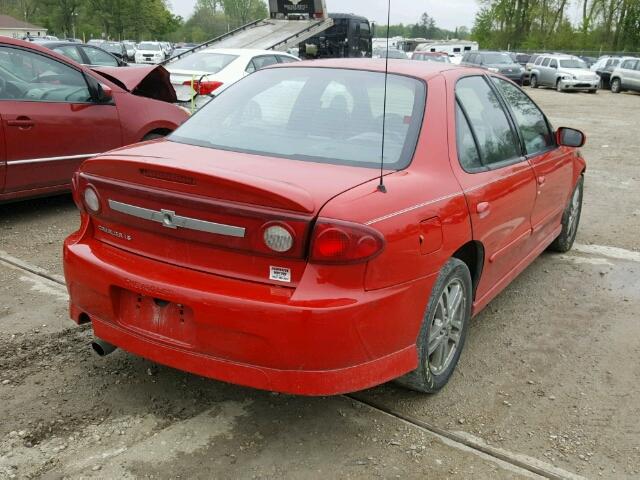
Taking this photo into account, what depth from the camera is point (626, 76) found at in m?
28.8

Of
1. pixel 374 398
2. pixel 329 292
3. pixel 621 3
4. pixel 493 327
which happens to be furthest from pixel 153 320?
pixel 621 3

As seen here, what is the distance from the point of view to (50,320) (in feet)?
12.9

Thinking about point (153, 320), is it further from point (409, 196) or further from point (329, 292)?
point (409, 196)

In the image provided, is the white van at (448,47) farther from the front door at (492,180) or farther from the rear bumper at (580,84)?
the front door at (492,180)

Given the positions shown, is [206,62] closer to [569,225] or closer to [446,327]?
[569,225]

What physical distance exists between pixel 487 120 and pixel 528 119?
80cm

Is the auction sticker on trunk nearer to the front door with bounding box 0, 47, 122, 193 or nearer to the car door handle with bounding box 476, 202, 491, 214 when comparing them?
the car door handle with bounding box 476, 202, 491, 214

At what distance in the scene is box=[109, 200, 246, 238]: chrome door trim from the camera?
8.55ft

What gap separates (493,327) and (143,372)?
83.5 inches

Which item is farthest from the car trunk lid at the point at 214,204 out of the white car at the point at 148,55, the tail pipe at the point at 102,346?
the white car at the point at 148,55

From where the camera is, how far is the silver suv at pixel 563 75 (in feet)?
93.0

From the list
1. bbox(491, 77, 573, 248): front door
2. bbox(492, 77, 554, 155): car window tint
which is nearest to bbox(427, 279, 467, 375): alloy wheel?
bbox(491, 77, 573, 248): front door

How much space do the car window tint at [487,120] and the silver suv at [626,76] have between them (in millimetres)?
27694

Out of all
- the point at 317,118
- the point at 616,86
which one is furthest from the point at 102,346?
the point at 616,86
